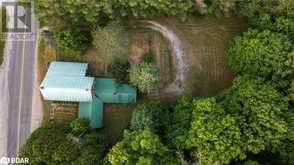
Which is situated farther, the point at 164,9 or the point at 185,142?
the point at 164,9

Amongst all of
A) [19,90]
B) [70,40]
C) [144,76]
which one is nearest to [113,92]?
[144,76]

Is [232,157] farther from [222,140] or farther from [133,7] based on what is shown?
[133,7]

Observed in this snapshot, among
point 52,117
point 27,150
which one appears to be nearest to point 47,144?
point 27,150

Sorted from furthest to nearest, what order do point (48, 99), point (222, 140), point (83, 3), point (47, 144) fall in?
point (48, 99)
point (83, 3)
point (47, 144)
point (222, 140)

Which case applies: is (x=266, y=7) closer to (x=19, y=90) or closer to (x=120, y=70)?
(x=120, y=70)

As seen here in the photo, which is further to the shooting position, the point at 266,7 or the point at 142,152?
the point at 266,7

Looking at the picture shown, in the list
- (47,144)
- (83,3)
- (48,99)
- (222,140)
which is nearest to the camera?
(222,140)

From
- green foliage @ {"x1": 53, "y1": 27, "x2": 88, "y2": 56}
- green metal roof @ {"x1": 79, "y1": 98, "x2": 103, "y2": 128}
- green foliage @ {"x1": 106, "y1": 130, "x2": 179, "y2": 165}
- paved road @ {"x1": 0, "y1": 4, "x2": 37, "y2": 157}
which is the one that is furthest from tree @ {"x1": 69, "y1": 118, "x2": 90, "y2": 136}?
green foliage @ {"x1": 53, "y1": 27, "x2": 88, "y2": 56}

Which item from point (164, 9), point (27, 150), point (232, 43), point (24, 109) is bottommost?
point (27, 150)
